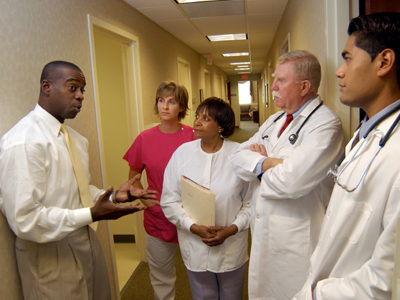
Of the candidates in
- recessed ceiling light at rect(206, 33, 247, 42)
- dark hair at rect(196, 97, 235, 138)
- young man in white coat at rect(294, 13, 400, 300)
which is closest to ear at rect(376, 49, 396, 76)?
young man in white coat at rect(294, 13, 400, 300)

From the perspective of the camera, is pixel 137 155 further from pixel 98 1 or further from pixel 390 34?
pixel 390 34

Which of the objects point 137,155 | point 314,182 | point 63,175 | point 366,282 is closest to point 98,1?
point 137,155

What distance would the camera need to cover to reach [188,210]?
1834mm

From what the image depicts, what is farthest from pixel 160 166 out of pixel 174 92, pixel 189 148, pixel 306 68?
pixel 306 68

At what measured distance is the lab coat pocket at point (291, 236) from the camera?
1562mm

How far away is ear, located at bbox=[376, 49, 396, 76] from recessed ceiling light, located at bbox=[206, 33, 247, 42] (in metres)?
4.67

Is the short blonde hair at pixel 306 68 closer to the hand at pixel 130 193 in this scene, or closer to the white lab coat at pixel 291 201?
the white lab coat at pixel 291 201

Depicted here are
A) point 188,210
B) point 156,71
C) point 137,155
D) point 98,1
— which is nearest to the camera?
point 188,210

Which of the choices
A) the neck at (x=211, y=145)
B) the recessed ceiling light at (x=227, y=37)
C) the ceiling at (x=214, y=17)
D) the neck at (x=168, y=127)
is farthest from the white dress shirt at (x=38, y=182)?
the recessed ceiling light at (x=227, y=37)

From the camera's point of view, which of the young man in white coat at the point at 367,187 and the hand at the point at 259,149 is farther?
the hand at the point at 259,149

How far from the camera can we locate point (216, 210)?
1804 mm

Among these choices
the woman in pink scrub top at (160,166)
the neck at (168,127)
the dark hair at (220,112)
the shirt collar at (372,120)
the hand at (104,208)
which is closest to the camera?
the shirt collar at (372,120)

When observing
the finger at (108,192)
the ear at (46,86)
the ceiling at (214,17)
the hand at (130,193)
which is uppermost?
the ceiling at (214,17)

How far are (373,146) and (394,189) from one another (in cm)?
16
